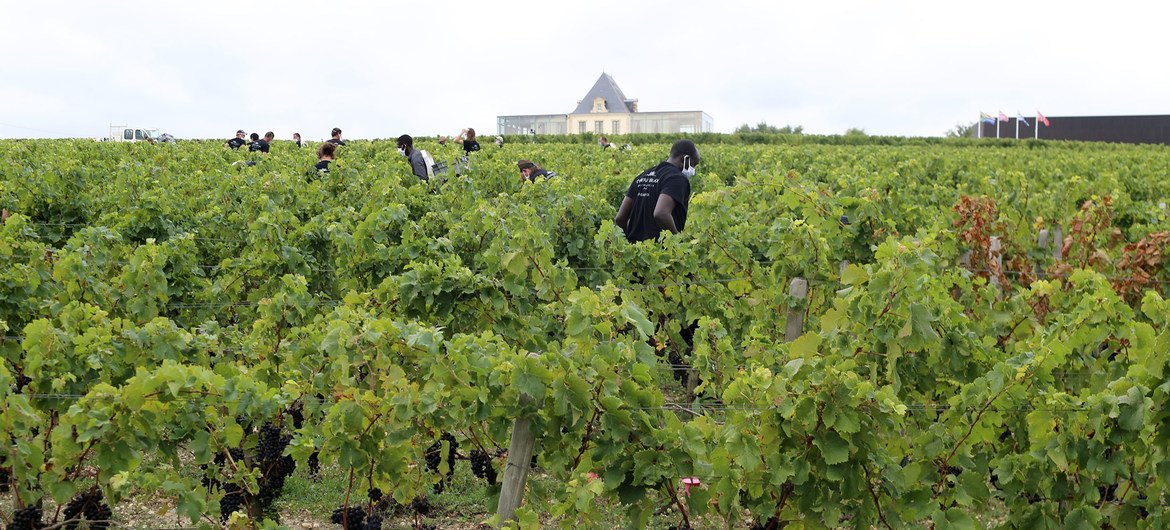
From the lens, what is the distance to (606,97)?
10200cm

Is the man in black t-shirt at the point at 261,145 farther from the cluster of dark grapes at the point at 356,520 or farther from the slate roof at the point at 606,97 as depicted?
the slate roof at the point at 606,97

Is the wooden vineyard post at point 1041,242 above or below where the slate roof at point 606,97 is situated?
below

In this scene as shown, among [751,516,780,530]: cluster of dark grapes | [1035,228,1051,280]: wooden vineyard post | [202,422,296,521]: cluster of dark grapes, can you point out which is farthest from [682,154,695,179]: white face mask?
[751,516,780,530]: cluster of dark grapes

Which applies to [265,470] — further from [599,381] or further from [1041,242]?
[1041,242]

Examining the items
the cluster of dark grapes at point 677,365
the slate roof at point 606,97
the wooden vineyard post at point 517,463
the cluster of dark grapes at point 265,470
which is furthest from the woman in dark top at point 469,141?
the slate roof at point 606,97

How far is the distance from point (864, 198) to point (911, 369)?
2612 mm

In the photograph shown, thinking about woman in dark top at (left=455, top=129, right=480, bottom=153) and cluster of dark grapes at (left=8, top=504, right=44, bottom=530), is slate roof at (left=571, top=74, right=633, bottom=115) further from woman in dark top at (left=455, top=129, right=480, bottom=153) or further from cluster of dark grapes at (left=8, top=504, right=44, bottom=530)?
cluster of dark grapes at (left=8, top=504, right=44, bottom=530)

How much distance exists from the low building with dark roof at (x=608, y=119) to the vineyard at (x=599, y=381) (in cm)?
9245

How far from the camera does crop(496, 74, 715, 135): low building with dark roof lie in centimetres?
9950

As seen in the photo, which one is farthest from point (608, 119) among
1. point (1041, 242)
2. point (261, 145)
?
point (1041, 242)

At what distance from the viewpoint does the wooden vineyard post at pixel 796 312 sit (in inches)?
215

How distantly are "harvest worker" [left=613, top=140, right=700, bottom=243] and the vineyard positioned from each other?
0.50 meters

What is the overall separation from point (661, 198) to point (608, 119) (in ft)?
307

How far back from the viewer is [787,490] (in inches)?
128
